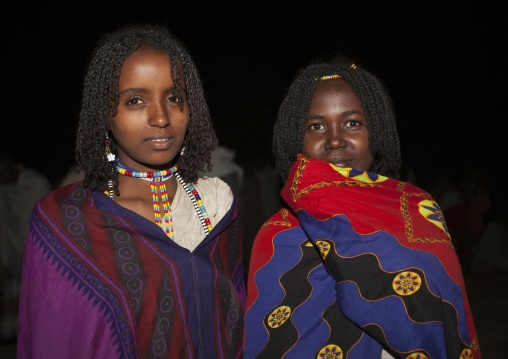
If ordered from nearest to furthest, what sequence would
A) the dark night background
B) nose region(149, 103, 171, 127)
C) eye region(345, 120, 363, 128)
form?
nose region(149, 103, 171, 127) < eye region(345, 120, 363, 128) < the dark night background

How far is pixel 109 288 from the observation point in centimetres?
127

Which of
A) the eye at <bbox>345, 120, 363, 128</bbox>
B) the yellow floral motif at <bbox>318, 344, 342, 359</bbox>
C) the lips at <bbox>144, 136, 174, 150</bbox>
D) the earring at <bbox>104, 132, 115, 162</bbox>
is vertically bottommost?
the yellow floral motif at <bbox>318, 344, 342, 359</bbox>

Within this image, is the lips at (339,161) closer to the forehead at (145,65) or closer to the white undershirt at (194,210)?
the white undershirt at (194,210)

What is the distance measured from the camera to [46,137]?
4.17m

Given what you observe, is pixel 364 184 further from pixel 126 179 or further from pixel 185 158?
pixel 126 179

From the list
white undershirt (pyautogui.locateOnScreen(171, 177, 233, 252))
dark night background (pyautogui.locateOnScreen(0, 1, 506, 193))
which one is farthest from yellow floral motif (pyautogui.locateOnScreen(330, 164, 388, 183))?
dark night background (pyautogui.locateOnScreen(0, 1, 506, 193))

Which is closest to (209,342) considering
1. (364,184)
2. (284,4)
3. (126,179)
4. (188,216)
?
(188,216)

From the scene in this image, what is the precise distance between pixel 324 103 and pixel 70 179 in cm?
216

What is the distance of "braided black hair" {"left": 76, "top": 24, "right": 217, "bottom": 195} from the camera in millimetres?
1354

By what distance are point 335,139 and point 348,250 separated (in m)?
0.41

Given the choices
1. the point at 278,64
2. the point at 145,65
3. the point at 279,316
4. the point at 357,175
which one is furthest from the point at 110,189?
the point at 278,64

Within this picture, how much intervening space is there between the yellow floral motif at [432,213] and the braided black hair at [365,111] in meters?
0.27

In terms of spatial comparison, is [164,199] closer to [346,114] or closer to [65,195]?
Answer: [65,195]

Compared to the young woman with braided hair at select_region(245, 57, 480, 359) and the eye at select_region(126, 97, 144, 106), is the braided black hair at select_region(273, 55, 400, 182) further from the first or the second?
the eye at select_region(126, 97, 144, 106)
